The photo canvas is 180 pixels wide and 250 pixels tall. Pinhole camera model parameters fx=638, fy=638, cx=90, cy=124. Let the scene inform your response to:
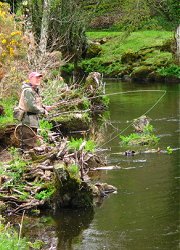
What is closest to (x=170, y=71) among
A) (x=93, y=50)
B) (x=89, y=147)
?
(x=93, y=50)

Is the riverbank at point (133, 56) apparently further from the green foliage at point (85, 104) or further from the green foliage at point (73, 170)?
the green foliage at point (73, 170)

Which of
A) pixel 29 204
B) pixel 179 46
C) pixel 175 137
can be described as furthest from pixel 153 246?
pixel 179 46

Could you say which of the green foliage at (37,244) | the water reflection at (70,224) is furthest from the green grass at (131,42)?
the green foliage at (37,244)

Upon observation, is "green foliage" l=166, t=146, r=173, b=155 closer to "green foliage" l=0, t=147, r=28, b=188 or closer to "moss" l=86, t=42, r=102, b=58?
"green foliage" l=0, t=147, r=28, b=188

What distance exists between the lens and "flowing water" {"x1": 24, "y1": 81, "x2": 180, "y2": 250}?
10.3 m

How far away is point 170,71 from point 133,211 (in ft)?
98.2

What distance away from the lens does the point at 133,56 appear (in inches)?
1816

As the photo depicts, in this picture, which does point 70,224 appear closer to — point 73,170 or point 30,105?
point 73,170

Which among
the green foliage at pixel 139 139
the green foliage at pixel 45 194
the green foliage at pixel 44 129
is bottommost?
the green foliage at pixel 45 194

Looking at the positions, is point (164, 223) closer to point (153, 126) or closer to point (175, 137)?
point (175, 137)

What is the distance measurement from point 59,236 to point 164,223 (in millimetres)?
1846

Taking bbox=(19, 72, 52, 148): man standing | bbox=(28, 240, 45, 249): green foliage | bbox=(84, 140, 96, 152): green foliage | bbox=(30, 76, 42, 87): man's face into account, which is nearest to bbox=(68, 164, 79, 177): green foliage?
bbox=(19, 72, 52, 148): man standing

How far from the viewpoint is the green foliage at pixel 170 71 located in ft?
133

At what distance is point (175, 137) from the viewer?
19.4m
